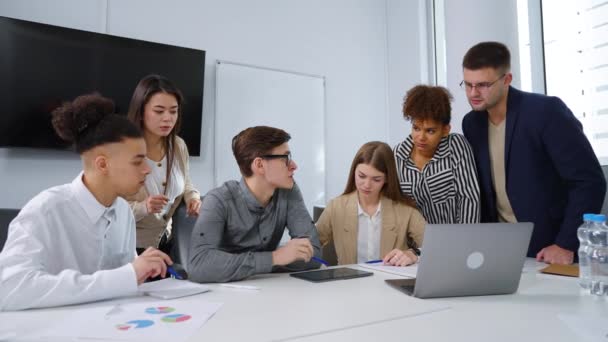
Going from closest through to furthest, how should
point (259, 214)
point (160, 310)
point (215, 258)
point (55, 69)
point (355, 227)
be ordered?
point (160, 310), point (215, 258), point (259, 214), point (355, 227), point (55, 69)

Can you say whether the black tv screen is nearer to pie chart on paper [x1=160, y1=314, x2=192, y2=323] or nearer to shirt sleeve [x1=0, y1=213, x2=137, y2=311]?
shirt sleeve [x1=0, y1=213, x2=137, y2=311]

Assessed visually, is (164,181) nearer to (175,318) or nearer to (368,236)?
(368,236)

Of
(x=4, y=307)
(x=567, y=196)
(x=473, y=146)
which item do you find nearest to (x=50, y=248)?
(x=4, y=307)

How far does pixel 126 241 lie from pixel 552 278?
137 centimetres

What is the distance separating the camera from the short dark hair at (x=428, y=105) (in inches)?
76.4

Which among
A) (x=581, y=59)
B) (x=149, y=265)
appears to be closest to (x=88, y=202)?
(x=149, y=265)

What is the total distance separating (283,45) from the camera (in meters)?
3.85

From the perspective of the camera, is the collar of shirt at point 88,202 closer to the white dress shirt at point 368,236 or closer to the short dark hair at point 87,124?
the short dark hair at point 87,124

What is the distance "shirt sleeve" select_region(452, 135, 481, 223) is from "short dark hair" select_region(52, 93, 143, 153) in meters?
1.32

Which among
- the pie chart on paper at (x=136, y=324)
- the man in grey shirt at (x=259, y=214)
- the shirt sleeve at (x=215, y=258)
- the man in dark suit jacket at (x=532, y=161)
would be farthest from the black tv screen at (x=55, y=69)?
the pie chart on paper at (x=136, y=324)

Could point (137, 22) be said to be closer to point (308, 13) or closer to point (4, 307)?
point (308, 13)

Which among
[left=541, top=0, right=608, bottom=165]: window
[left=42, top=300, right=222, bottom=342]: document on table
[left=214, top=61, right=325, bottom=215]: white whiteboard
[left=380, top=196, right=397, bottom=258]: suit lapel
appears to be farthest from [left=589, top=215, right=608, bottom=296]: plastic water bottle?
[left=214, top=61, right=325, bottom=215]: white whiteboard

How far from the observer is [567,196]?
6.12 ft

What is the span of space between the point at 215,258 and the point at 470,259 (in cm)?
73
